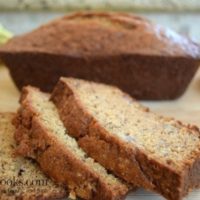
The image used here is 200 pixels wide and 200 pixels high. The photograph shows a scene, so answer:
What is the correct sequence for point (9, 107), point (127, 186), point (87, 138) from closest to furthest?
point (127, 186) < point (87, 138) < point (9, 107)

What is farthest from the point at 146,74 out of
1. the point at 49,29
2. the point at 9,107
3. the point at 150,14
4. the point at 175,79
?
the point at 150,14

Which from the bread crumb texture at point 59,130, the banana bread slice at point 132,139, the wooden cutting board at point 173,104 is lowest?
the wooden cutting board at point 173,104

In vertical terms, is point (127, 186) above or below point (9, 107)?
above

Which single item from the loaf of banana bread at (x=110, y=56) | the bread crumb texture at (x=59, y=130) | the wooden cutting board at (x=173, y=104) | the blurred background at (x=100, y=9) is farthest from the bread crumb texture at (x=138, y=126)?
the blurred background at (x=100, y=9)

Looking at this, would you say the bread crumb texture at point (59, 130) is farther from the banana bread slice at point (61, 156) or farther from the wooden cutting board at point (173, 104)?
the wooden cutting board at point (173, 104)

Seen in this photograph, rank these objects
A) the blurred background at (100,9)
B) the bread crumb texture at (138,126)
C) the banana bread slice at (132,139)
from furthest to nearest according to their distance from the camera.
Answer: the blurred background at (100,9), the bread crumb texture at (138,126), the banana bread slice at (132,139)

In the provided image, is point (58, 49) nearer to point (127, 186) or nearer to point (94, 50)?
point (94, 50)
